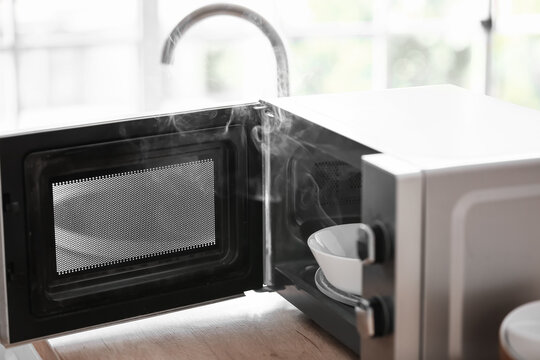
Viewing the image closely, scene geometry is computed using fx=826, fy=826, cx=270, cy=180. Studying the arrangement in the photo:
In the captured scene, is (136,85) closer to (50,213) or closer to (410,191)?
(50,213)

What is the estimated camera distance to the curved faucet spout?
1289mm

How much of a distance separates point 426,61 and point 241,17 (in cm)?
351

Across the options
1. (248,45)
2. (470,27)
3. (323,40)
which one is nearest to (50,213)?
(248,45)

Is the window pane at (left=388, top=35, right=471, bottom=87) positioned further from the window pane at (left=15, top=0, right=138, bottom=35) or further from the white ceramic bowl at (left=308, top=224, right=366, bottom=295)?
the white ceramic bowl at (left=308, top=224, right=366, bottom=295)

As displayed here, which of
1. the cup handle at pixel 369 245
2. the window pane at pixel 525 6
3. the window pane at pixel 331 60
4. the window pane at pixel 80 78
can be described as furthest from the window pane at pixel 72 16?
the cup handle at pixel 369 245

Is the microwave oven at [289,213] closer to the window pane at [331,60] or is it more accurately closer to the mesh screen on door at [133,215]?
the mesh screen on door at [133,215]

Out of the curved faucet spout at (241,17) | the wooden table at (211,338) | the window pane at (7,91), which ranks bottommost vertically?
the wooden table at (211,338)

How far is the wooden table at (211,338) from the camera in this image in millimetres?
1146

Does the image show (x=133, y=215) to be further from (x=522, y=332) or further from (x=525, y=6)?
(x=525, y=6)

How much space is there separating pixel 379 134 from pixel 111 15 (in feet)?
9.56

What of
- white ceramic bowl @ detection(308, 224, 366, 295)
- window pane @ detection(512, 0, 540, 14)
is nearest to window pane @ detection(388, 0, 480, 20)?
window pane @ detection(512, 0, 540, 14)

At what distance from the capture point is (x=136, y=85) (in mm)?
3834

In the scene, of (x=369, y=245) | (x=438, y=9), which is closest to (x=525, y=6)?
(x=438, y=9)

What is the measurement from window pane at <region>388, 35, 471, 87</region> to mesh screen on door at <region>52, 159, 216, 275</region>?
333 cm
